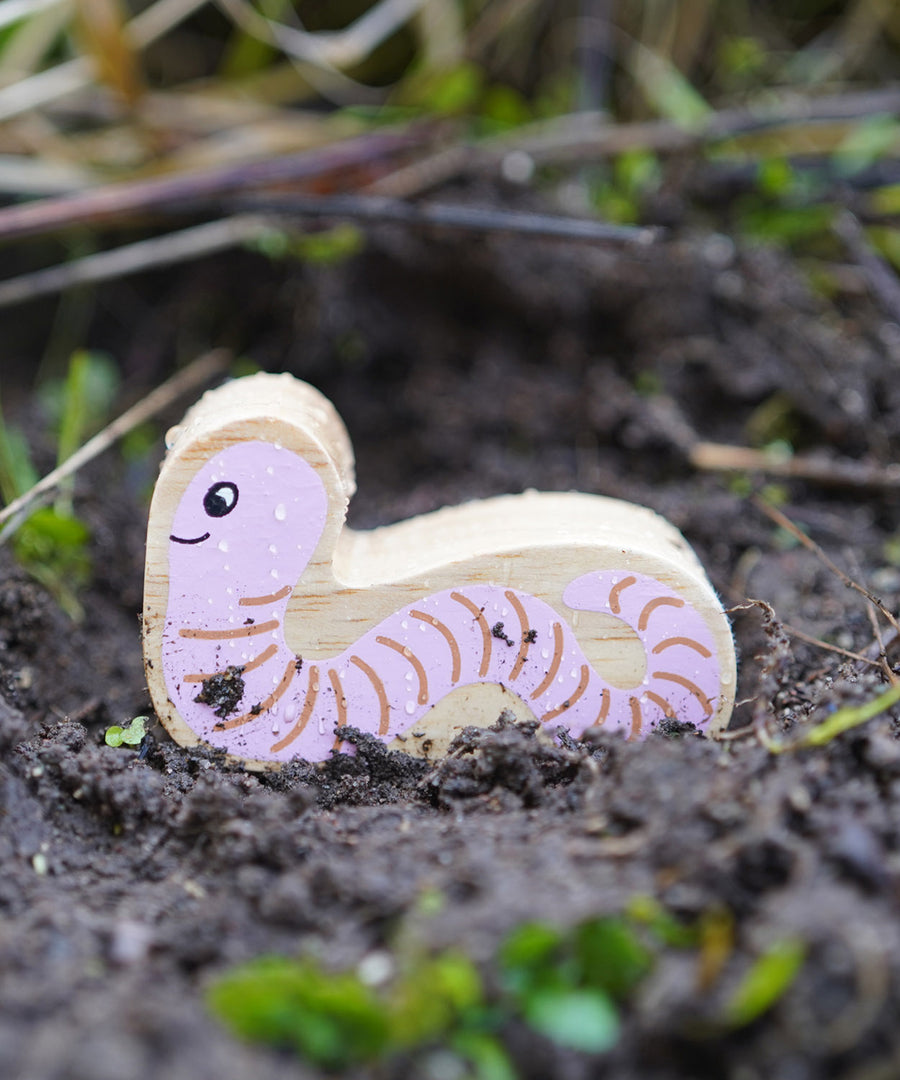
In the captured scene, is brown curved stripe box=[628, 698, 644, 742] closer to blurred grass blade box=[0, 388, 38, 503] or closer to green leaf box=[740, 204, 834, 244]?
blurred grass blade box=[0, 388, 38, 503]

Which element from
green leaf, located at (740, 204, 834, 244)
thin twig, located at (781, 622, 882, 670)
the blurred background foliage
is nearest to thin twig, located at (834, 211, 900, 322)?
green leaf, located at (740, 204, 834, 244)

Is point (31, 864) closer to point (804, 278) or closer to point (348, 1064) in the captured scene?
point (348, 1064)

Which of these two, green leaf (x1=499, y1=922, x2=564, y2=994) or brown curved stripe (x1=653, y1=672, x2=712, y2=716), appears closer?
green leaf (x1=499, y1=922, x2=564, y2=994)

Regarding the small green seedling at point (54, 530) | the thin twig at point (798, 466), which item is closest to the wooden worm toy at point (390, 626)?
the small green seedling at point (54, 530)

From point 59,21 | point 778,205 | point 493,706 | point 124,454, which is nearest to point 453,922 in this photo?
point 493,706

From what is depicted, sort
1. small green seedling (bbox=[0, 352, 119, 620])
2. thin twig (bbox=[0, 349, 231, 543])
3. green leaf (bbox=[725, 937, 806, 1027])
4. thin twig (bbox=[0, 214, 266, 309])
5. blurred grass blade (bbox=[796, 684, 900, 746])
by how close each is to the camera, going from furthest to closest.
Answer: thin twig (bbox=[0, 214, 266, 309]), small green seedling (bbox=[0, 352, 119, 620]), thin twig (bbox=[0, 349, 231, 543]), blurred grass blade (bbox=[796, 684, 900, 746]), green leaf (bbox=[725, 937, 806, 1027])

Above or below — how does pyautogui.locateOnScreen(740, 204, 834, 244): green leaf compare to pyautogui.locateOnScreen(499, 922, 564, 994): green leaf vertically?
above

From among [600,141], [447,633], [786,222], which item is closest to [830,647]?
[447,633]
